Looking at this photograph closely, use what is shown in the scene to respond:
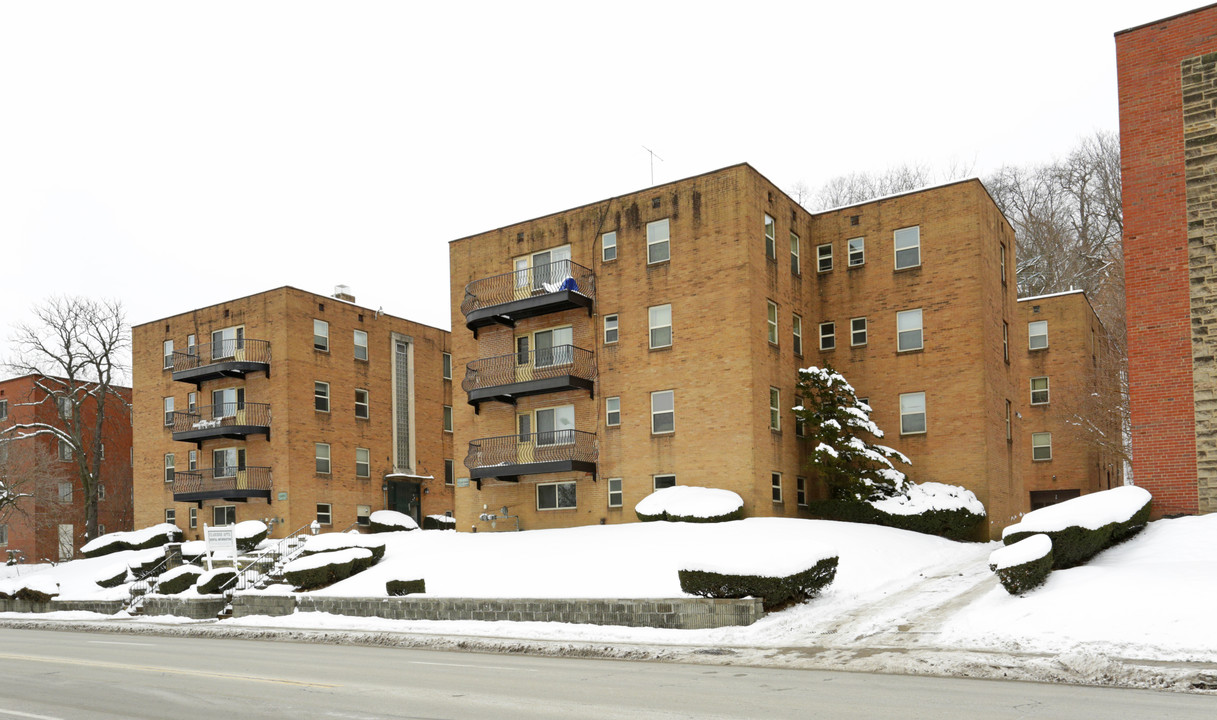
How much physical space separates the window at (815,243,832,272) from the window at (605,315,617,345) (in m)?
7.83

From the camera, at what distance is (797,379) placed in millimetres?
34125

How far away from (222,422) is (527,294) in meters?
16.3

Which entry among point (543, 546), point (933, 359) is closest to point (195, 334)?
point (543, 546)

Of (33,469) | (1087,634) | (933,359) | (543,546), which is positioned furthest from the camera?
(33,469)

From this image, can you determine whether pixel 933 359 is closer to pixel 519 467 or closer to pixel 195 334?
pixel 519 467

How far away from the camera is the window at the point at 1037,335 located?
138 feet

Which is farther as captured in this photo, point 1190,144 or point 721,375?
point 721,375

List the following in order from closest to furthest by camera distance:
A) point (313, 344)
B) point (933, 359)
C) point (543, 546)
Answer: point (543, 546), point (933, 359), point (313, 344)

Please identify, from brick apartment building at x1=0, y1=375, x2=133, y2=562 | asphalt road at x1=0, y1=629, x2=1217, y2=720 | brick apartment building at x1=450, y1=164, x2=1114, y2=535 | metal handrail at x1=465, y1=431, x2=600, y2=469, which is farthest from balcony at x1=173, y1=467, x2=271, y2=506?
asphalt road at x1=0, y1=629, x2=1217, y2=720

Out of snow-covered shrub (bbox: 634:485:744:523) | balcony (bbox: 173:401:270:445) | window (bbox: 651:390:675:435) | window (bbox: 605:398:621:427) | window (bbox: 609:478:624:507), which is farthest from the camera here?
balcony (bbox: 173:401:270:445)

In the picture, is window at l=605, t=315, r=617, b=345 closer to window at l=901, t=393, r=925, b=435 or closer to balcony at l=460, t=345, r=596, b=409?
balcony at l=460, t=345, r=596, b=409

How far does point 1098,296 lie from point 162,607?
144 ft

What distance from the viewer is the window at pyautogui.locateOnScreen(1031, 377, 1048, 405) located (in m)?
42.2

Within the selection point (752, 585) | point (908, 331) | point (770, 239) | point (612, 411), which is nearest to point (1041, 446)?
point (908, 331)
